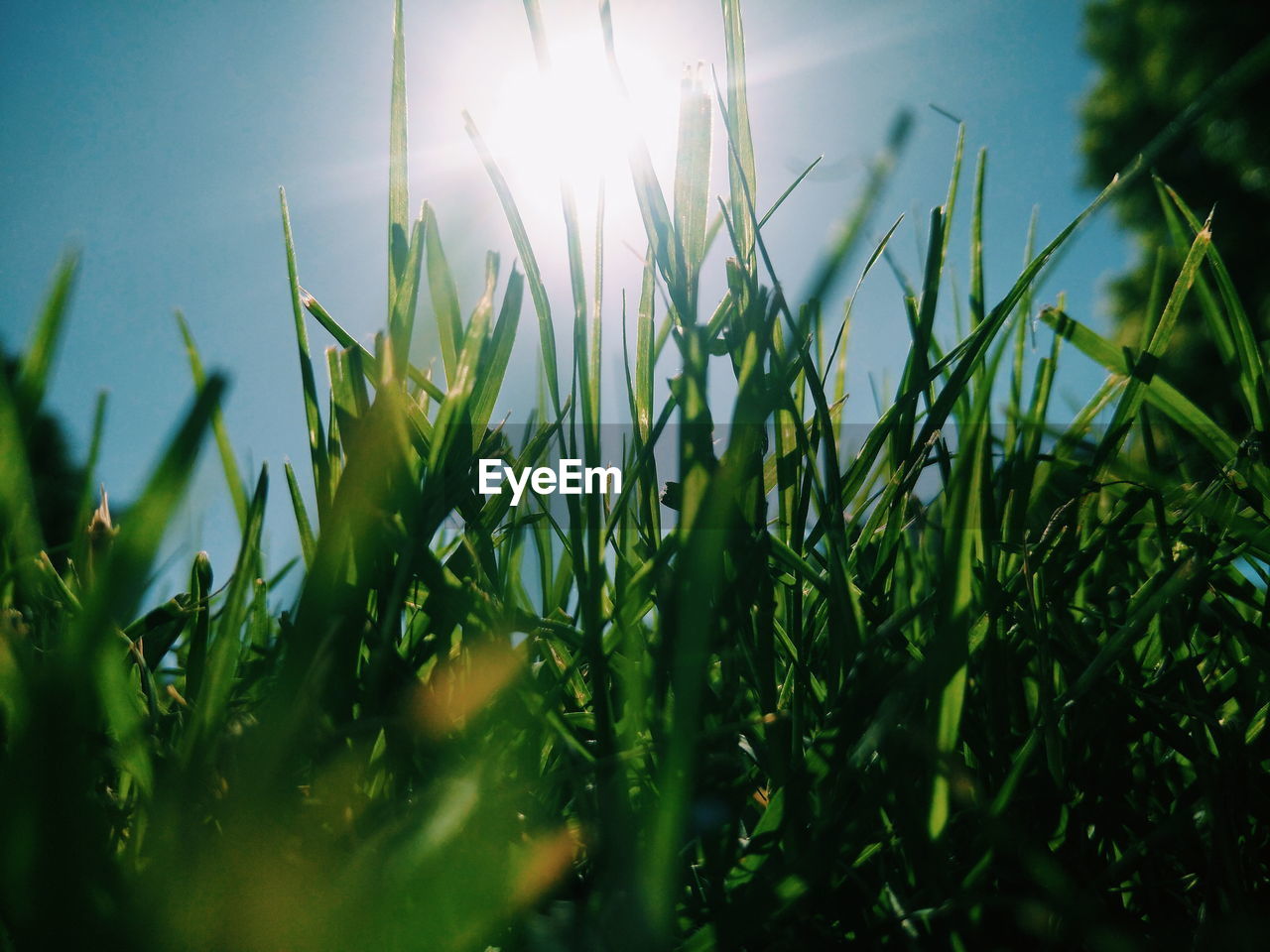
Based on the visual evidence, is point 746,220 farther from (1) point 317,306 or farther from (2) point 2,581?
(2) point 2,581

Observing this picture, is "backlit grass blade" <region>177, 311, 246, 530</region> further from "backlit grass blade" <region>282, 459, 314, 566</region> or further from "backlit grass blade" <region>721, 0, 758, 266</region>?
"backlit grass blade" <region>721, 0, 758, 266</region>

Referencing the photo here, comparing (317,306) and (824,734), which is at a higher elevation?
(317,306)

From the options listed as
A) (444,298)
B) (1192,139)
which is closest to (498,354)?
(444,298)

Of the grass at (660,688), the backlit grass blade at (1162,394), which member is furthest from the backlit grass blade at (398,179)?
the backlit grass blade at (1162,394)

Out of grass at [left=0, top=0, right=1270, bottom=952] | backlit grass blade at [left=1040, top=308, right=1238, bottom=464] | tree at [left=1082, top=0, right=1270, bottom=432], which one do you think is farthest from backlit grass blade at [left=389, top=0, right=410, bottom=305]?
tree at [left=1082, top=0, right=1270, bottom=432]

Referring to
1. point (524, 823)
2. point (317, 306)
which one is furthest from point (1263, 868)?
point (317, 306)

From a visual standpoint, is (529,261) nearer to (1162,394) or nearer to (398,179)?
(398,179)
